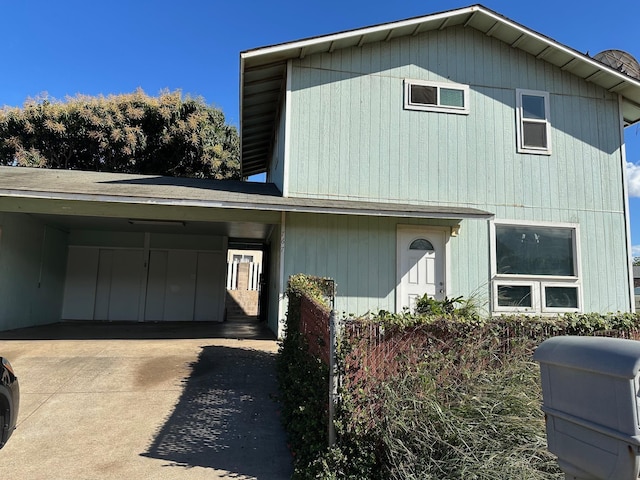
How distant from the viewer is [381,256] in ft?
27.9

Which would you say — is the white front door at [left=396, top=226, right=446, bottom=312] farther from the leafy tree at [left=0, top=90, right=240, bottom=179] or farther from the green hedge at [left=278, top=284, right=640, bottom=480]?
the leafy tree at [left=0, top=90, right=240, bottom=179]

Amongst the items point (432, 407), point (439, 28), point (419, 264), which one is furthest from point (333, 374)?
point (439, 28)

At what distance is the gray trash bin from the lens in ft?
6.24

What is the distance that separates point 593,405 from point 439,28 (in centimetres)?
902

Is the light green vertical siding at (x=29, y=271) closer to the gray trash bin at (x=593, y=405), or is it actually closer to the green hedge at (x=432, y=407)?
the green hedge at (x=432, y=407)

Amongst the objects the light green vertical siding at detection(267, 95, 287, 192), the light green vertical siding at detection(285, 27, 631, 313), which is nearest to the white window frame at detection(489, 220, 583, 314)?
the light green vertical siding at detection(285, 27, 631, 313)

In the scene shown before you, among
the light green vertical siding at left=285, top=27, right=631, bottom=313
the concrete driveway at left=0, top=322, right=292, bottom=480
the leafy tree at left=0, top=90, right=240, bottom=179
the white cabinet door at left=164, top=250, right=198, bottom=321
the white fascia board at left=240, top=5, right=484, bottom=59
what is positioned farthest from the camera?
the leafy tree at left=0, top=90, right=240, bottom=179

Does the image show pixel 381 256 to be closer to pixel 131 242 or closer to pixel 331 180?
pixel 331 180

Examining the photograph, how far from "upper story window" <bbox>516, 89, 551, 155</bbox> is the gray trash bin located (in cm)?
797

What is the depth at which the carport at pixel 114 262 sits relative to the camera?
9.81m

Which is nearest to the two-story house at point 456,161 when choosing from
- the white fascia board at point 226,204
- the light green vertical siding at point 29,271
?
the white fascia board at point 226,204

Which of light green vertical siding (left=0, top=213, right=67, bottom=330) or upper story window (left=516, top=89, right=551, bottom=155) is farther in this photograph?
light green vertical siding (left=0, top=213, right=67, bottom=330)

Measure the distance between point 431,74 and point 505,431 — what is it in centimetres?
781

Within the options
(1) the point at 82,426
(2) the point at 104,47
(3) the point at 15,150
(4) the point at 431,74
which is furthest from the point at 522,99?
(3) the point at 15,150
